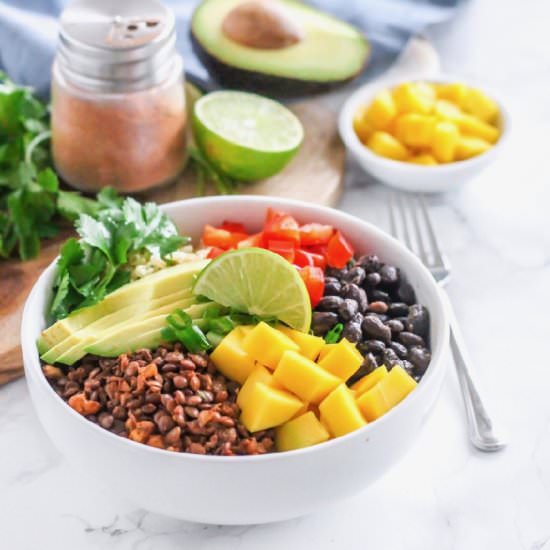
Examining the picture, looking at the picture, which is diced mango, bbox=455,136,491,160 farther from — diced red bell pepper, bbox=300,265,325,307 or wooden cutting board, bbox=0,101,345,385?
diced red bell pepper, bbox=300,265,325,307

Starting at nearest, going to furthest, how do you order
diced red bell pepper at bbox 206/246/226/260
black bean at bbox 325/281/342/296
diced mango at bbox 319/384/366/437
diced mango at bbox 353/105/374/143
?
1. diced mango at bbox 319/384/366/437
2. black bean at bbox 325/281/342/296
3. diced red bell pepper at bbox 206/246/226/260
4. diced mango at bbox 353/105/374/143

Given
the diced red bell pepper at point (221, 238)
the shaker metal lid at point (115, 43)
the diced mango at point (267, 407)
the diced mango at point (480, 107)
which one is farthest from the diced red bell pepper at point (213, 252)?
the diced mango at point (480, 107)

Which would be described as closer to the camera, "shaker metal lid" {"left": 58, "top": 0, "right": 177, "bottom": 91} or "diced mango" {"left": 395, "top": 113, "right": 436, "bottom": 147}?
"shaker metal lid" {"left": 58, "top": 0, "right": 177, "bottom": 91}

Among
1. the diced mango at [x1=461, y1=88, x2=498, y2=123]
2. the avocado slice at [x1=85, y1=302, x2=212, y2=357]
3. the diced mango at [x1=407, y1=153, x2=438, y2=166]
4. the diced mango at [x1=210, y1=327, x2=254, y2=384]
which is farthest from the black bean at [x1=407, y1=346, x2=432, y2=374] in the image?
the diced mango at [x1=461, y1=88, x2=498, y2=123]

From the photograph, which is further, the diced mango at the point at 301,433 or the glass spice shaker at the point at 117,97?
the glass spice shaker at the point at 117,97

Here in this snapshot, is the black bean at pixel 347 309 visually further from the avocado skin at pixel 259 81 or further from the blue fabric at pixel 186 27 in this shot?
the blue fabric at pixel 186 27

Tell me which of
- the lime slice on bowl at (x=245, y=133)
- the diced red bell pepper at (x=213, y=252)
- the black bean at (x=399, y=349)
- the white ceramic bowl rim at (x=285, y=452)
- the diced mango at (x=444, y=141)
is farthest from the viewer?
the diced mango at (x=444, y=141)

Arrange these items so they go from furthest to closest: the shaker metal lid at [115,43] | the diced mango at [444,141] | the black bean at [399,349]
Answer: the diced mango at [444,141] → the shaker metal lid at [115,43] → the black bean at [399,349]

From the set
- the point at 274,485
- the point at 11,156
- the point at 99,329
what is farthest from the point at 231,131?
the point at 274,485
